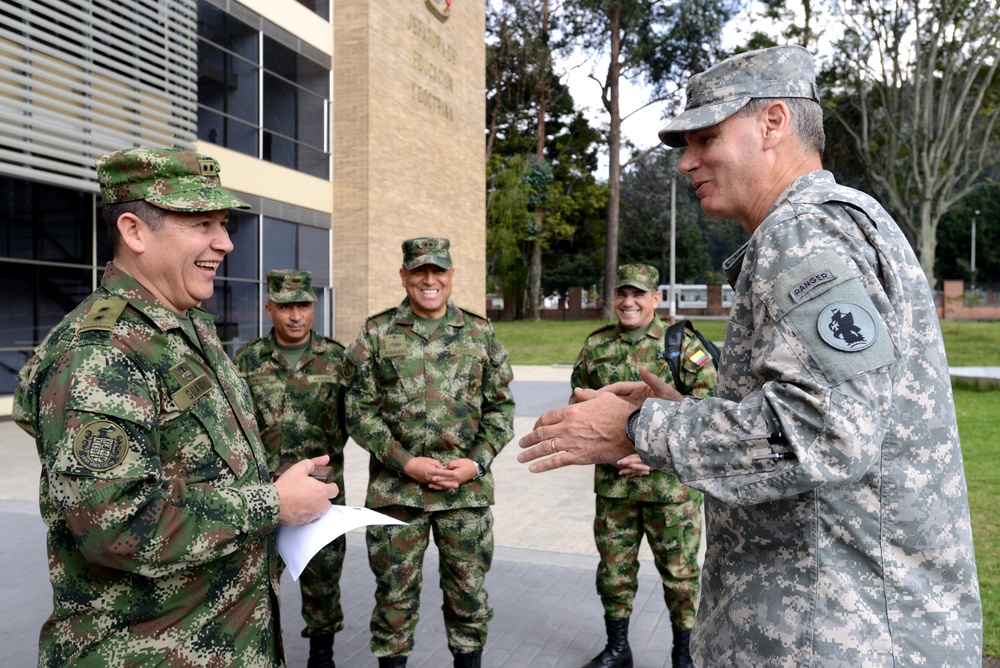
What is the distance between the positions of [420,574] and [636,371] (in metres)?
1.59

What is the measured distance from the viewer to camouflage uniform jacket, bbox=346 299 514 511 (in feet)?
12.0

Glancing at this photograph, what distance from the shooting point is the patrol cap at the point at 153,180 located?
1.94 metres

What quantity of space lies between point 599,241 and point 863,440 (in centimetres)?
4061

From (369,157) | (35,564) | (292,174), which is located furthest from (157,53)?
(35,564)

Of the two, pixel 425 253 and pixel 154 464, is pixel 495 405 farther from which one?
pixel 154 464

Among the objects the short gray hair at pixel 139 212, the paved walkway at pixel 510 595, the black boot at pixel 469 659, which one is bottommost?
the paved walkway at pixel 510 595

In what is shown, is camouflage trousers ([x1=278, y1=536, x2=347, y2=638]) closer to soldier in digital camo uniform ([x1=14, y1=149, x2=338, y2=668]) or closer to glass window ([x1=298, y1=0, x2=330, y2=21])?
soldier in digital camo uniform ([x1=14, y1=149, x2=338, y2=668])

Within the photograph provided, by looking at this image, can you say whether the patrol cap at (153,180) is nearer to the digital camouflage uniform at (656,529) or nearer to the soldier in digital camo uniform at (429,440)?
the soldier in digital camo uniform at (429,440)

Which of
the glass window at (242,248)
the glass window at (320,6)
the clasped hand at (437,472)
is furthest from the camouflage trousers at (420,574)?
the glass window at (320,6)

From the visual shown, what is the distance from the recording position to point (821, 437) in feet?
4.45

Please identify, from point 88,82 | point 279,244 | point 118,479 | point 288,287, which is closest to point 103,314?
point 118,479

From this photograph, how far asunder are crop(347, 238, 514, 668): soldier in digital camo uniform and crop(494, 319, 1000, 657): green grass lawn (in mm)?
2522

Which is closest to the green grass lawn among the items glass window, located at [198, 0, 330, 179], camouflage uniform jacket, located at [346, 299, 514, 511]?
camouflage uniform jacket, located at [346, 299, 514, 511]

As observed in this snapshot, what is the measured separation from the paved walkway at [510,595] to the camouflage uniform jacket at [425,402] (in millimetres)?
879
